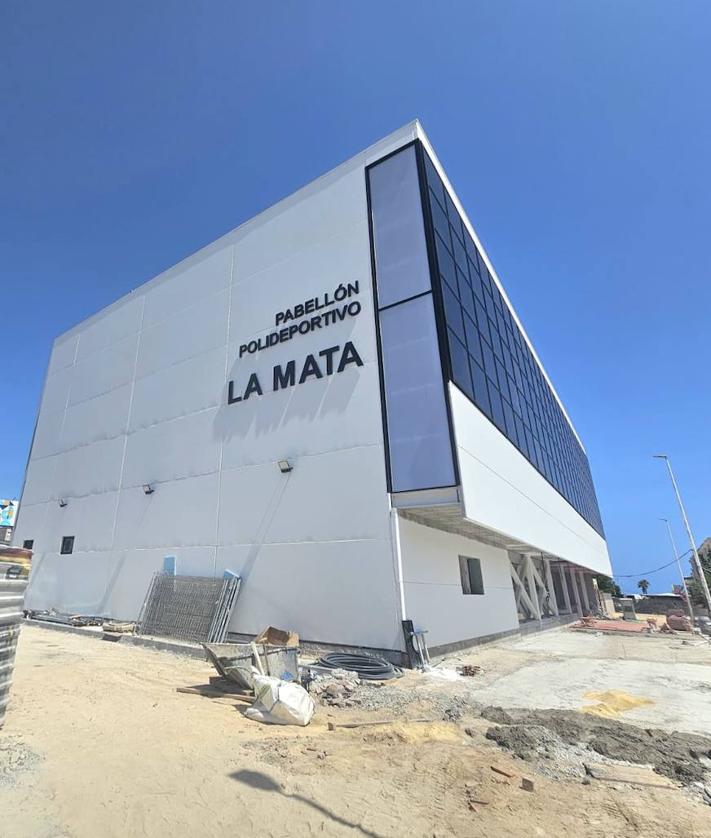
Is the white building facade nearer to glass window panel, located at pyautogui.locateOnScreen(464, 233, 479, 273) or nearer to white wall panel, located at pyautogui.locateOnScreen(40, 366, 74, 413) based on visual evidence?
glass window panel, located at pyautogui.locateOnScreen(464, 233, 479, 273)

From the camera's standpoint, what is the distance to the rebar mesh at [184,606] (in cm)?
1191

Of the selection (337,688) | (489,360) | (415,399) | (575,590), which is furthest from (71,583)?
(575,590)

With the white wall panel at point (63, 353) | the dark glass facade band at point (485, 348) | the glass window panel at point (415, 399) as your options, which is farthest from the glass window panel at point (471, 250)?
the white wall panel at point (63, 353)

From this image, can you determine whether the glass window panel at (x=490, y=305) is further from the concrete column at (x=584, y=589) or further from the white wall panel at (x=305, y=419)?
the concrete column at (x=584, y=589)

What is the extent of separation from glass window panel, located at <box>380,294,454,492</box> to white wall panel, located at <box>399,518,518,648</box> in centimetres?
134

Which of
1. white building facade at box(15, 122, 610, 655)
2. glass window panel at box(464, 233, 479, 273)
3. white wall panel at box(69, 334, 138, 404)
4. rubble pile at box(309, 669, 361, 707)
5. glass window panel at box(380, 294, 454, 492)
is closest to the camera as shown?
rubble pile at box(309, 669, 361, 707)

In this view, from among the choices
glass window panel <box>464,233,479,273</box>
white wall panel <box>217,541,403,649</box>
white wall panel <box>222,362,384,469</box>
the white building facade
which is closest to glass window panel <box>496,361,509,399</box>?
the white building facade

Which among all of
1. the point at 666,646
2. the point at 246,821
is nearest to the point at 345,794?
the point at 246,821

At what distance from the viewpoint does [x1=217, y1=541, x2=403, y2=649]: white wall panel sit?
988cm

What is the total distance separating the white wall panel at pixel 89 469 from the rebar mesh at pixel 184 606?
551 cm

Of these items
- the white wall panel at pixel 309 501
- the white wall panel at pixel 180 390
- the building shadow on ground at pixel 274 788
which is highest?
the white wall panel at pixel 180 390

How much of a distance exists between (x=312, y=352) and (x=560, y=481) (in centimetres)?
2178

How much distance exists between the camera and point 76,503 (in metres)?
18.3

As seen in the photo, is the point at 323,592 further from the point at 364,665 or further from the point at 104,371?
the point at 104,371
